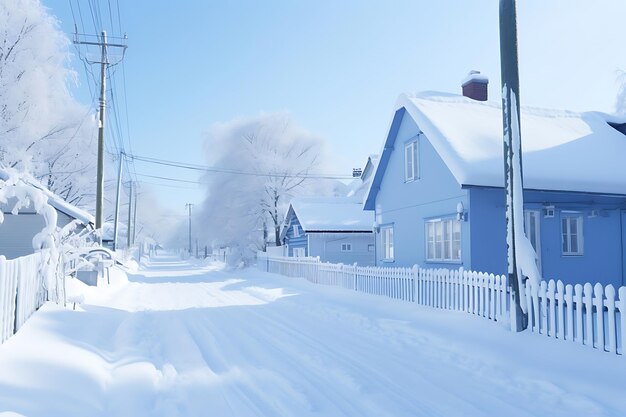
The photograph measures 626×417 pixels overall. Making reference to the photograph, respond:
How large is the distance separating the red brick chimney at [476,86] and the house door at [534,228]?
7384 millimetres

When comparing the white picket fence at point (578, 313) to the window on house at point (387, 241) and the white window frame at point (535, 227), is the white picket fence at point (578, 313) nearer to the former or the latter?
the white window frame at point (535, 227)

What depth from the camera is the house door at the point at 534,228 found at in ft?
45.9

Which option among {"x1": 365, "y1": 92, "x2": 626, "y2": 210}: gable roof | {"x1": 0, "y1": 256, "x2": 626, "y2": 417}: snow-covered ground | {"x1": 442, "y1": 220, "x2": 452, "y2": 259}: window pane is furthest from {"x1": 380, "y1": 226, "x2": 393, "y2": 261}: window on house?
{"x1": 0, "y1": 256, "x2": 626, "y2": 417}: snow-covered ground

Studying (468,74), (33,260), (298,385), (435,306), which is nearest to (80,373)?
(298,385)

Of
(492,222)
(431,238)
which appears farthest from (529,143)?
(431,238)

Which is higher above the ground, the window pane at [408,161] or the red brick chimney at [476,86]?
the red brick chimney at [476,86]

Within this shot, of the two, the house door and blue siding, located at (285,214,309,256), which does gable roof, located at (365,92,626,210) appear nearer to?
the house door

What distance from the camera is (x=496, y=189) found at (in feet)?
43.4

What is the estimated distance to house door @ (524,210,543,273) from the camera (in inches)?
551

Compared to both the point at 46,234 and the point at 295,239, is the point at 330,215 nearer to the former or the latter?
the point at 295,239

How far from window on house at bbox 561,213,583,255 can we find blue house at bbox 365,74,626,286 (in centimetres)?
3

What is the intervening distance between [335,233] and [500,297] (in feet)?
60.6

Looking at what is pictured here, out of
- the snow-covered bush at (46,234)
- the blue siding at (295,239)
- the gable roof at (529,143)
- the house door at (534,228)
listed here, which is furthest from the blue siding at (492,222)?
the blue siding at (295,239)

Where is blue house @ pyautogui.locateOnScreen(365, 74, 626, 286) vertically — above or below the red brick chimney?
below
